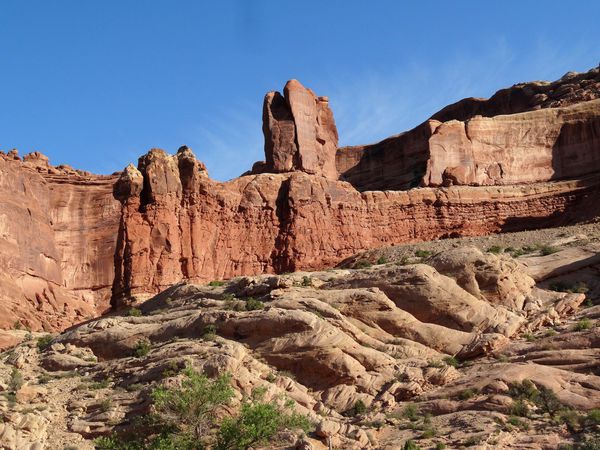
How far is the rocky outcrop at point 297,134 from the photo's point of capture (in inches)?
2790

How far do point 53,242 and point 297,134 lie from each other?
66.1 ft

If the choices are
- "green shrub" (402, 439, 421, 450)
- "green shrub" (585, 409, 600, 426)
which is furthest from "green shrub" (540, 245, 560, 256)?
"green shrub" (402, 439, 421, 450)

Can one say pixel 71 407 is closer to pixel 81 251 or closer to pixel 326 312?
pixel 326 312

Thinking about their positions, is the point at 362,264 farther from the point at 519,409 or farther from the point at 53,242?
the point at 53,242

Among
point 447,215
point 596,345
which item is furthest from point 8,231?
point 596,345

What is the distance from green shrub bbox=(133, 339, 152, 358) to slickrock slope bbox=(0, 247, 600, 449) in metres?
0.14

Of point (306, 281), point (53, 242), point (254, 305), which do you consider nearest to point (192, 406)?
point (254, 305)

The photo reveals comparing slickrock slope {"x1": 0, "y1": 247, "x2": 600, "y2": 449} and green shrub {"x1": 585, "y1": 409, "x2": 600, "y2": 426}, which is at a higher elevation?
slickrock slope {"x1": 0, "y1": 247, "x2": 600, "y2": 449}

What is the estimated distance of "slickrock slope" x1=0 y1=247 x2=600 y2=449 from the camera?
31.3 meters

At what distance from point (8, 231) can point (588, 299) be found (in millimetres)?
40778

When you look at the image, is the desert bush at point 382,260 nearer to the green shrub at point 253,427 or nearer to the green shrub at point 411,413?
the green shrub at point 411,413

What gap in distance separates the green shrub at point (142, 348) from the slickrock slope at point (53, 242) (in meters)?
21.3

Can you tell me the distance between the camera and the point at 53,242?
72375mm

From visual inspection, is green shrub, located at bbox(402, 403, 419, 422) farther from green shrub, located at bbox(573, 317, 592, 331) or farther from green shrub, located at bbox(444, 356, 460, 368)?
green shrub, located at bbox(573, 317, 592, 331)
